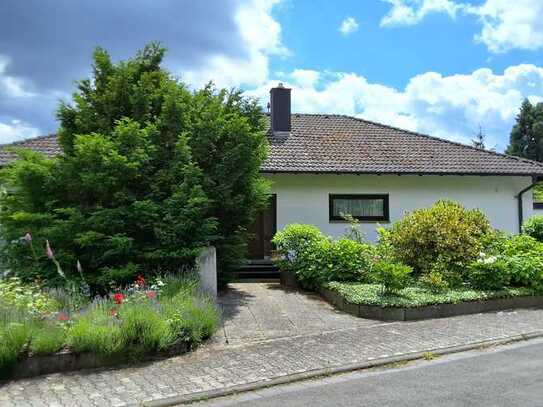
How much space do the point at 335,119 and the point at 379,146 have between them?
322cm

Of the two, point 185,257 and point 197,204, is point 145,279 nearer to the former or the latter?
point 185,257

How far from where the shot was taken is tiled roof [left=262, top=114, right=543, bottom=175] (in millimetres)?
16000

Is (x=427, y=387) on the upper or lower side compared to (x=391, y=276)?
lower

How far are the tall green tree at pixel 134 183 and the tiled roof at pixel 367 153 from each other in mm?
4746

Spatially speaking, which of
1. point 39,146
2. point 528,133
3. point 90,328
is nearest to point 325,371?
point 90,328

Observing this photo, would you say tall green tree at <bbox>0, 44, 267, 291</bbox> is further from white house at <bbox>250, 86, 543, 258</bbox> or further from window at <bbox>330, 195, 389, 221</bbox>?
window at <bbox>330, 195, 389, 221</bbox>

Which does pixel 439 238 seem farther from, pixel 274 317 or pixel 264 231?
pixel 264 231

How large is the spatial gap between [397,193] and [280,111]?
495 cm

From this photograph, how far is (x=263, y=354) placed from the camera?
707 centimetres

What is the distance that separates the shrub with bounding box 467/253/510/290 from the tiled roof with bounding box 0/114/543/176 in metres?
5.75

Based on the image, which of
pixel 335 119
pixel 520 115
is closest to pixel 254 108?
pixel 335 119

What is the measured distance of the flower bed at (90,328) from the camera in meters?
6.42

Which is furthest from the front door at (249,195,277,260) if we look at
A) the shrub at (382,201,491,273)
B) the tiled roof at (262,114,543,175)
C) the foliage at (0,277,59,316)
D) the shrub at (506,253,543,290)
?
the foliage at (0,277,59,316)

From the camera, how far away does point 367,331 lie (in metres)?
8.39
